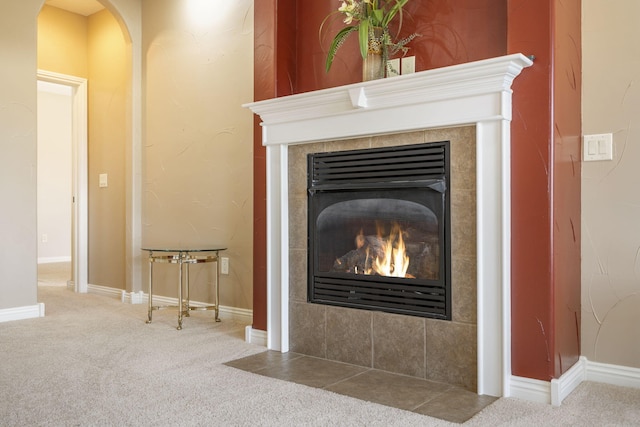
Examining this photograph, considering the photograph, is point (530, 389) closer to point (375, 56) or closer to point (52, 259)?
point (375, 56)

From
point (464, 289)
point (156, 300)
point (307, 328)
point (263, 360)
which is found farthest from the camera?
point (156, 300)

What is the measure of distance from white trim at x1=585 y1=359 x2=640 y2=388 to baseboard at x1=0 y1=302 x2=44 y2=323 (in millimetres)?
3406

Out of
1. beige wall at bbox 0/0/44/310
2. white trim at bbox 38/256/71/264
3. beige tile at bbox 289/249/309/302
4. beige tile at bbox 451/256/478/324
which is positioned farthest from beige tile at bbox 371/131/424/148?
white trim at bbox 38/256/71/264

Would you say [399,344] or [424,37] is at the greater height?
[424,37]

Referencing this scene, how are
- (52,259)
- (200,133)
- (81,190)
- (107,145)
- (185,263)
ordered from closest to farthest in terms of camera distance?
(185,263), (200,133), (107,145), (81,190), (52,259)

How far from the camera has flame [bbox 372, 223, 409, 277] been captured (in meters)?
2.54

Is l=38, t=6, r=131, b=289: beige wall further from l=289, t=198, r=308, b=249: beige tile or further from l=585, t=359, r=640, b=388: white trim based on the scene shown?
l=585, t=359, r=640, b=388: white trim

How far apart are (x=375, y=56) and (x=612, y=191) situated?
47.5 inches

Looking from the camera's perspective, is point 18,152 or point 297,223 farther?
point 18,152

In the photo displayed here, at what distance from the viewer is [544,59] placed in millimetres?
2145

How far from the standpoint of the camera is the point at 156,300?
434cm

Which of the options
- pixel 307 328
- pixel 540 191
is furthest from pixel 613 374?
pixel 307 328

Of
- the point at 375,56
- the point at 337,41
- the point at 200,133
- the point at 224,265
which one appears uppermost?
the point at 337,41

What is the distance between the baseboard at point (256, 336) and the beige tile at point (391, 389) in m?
0.74
